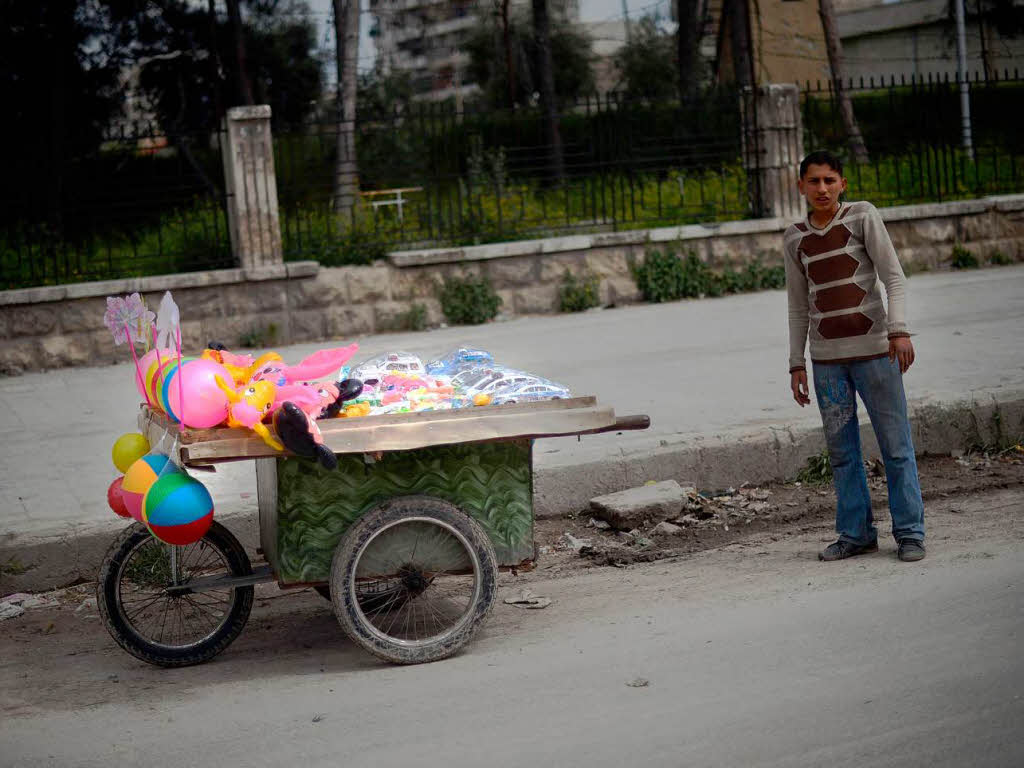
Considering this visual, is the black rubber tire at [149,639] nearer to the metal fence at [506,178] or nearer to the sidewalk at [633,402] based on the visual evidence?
the sidewalk at [633,402]

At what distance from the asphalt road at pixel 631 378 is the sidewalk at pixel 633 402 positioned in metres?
0.02

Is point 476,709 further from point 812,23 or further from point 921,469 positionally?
point 812,23

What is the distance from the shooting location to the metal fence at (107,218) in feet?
37.9

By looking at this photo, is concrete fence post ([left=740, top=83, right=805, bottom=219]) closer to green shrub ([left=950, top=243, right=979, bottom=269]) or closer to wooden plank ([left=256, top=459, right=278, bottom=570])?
green shrub ([left=950, top=243, right=979, bottom=269])

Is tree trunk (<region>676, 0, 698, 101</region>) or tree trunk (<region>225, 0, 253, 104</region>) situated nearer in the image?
tree trunk (<region>225, 0, 253, 104</region>)

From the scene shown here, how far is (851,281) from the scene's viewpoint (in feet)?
16.1

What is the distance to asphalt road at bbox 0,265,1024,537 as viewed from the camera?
675 cm

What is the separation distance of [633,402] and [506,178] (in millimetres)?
5891

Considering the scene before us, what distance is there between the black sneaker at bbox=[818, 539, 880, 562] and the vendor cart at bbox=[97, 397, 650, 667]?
1.24 meters

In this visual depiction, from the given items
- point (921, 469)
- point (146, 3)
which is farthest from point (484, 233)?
point (146, 3)

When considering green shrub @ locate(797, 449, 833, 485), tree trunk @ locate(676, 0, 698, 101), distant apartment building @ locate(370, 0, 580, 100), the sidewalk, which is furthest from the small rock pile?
tree trunk @ locate(676, 0, 698, 101)

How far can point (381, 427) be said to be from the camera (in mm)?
4016

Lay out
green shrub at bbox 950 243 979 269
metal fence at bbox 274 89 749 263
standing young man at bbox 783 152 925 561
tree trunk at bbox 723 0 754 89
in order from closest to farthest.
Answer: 1. standing young man at bbox 783 152 925 561
2. metal fence at bbox 274 89 749 263
3. green shrub at bbox 950 243 979 269
4. tree trunk at bbox 723 0 754 89

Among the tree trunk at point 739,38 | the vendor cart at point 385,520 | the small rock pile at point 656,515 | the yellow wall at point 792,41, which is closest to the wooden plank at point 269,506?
the vendor cart at point 385,520
